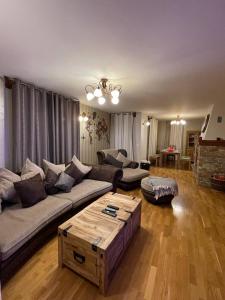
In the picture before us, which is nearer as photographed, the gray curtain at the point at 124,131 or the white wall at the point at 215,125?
the white wall at the point at 215,125

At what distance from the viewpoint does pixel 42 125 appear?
324 centimetres

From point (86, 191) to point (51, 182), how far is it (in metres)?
0.59

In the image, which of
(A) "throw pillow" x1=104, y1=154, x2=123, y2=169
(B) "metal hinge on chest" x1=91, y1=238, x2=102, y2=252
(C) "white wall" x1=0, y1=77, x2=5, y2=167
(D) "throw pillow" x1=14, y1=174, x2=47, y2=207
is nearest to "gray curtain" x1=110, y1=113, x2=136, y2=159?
(A) "throw pillow" x1=104, y1=154, x2=123, y2=169

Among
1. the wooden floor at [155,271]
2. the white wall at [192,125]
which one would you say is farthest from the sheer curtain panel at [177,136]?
the wooden floor at [155,271]

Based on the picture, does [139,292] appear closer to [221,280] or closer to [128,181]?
[221,280]

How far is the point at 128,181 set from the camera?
3.92m

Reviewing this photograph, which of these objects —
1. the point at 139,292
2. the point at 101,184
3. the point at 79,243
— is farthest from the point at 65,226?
the point at 101,184

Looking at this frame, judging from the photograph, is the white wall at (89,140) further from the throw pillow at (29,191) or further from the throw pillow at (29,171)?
the throw pillow at (29,191)

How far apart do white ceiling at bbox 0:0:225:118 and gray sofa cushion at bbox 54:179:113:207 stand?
186cm

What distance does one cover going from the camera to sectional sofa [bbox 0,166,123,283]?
58.7 inches

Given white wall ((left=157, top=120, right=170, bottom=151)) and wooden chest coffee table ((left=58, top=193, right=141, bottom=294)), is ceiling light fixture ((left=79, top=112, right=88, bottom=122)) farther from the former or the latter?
white wall ((left=157, top=120, right=170, bottom=151))

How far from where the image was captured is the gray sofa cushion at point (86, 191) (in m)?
2.45

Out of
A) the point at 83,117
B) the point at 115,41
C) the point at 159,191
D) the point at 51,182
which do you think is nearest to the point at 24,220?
the point at 51,182

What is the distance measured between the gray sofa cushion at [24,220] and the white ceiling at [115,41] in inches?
74.0
